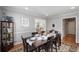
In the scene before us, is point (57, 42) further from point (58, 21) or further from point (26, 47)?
point (26, 47)

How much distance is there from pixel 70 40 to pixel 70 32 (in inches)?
6.4

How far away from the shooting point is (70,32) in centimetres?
203

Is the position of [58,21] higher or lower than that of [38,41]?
higher

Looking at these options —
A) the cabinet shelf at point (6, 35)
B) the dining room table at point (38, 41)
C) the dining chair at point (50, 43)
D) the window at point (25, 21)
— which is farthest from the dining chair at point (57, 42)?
the cabinet shelf at point (6, 35)

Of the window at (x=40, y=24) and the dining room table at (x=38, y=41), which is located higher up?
the window at (x=40, y=24)

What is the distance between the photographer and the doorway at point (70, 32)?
78.8 inches

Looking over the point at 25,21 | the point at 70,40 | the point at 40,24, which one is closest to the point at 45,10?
the point at 40,24

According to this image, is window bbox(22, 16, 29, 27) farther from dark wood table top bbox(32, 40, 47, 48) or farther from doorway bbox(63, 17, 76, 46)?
doorway bbox(63, 17, 76, 46)

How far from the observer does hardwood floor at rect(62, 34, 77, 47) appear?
200 cm

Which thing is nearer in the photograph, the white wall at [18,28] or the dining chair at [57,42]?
the white wall at [18,28]

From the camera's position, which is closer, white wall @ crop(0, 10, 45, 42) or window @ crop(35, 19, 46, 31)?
white wall @ crop(0, 10, 45, 42)

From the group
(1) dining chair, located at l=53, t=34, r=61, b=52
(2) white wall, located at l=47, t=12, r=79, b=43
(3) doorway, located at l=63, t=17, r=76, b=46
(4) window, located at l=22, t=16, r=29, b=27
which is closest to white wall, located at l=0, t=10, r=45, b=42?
(4) window, located at l=22, t=16, r=29, b=27

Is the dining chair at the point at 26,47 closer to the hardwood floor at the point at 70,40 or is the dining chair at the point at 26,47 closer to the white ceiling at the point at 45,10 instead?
the white ceiling at the point at 45,10
